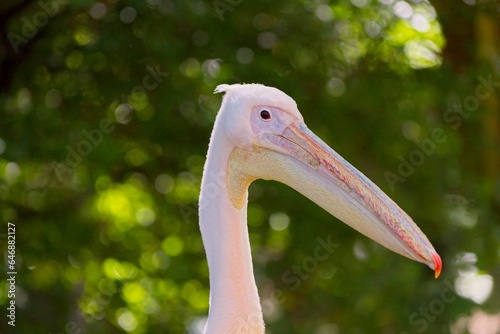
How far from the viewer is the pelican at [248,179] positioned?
14.4 ft

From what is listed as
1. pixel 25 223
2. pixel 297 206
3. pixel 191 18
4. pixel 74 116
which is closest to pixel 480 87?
pixel 297 206

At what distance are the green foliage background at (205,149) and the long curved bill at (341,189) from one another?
15.5 feet

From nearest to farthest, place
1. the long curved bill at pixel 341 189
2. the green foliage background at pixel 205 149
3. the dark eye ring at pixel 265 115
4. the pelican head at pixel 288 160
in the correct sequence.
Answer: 1. the long curved bill at pixel 341 189
2. the pelican head at pixel 288 160
3. the dark eye ring at pixel 265 115
4. the green foliage background at pixel 205 149

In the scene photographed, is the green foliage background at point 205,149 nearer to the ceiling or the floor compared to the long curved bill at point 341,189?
nearer to the floor

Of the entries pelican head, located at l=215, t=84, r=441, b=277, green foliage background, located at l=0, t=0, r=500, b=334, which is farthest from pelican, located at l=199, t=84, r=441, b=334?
green foliage background, located at l=0, t=0, r=500, b=334

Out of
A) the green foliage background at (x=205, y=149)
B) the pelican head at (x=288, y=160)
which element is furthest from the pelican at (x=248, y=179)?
the green foliage background at (x=205, y=149)

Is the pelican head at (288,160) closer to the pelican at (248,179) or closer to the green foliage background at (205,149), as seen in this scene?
the pelican at (248,179)

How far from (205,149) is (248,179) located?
5.11 m

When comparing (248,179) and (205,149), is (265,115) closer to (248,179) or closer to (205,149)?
(248,179)

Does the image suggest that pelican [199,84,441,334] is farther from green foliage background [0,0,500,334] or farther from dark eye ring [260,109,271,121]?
green foliage background [0,0,500,334]

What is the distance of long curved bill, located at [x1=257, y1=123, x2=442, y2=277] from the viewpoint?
4176 mm

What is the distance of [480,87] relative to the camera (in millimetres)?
10281

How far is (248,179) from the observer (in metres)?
4.59

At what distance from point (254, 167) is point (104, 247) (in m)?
5.68
